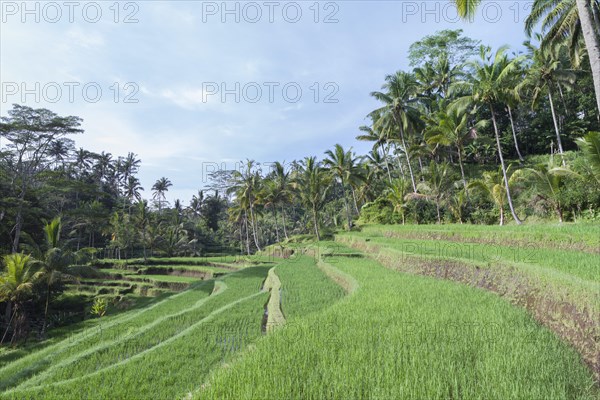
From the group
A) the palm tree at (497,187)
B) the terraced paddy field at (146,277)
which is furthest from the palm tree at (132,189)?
the palm tree at (497,187)

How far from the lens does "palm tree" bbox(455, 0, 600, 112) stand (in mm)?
6820

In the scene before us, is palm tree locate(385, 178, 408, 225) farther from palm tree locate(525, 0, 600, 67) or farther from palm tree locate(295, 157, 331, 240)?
palm tree locate(525, 0, 600, 67)

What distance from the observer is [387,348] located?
4160mm

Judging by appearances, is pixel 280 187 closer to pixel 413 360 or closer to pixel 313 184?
pixel 313 184

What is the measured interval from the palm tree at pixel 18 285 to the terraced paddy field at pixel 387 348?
4989mm

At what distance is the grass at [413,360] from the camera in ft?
10.2

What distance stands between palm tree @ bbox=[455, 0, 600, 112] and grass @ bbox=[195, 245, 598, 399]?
228 inches

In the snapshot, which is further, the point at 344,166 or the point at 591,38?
the point at 344,166

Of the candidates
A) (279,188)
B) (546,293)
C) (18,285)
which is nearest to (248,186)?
(279,188)

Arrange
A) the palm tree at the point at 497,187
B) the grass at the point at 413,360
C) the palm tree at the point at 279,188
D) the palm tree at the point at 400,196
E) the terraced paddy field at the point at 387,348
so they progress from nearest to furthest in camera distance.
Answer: the grass at the point at 413,360 → the terraced paddy field at the point at 387,348 → the palm tree at the point at 497,187 → the palm tree at the point at 400,196 → the palm tree at the point at 279,188

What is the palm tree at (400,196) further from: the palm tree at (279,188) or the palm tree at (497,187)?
the palm tree at (279,188)

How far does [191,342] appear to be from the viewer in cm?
675

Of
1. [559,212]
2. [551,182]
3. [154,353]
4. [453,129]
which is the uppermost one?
[453,129]

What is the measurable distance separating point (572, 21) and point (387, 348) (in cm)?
1250
